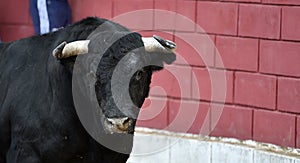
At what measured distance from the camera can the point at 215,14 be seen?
7.14 m

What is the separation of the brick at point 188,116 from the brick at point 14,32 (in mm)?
1773

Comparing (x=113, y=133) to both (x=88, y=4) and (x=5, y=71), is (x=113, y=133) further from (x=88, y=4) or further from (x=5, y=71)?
(x=88, y=4)

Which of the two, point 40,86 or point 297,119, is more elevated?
point 40,86

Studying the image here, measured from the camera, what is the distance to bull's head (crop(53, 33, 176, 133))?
514 cm

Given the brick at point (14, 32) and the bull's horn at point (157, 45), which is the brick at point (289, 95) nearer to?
the bull's horn at point (157, 45)

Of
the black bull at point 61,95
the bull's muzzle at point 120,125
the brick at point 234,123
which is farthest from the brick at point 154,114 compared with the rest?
Result: the bull's muzzle at point 120,125

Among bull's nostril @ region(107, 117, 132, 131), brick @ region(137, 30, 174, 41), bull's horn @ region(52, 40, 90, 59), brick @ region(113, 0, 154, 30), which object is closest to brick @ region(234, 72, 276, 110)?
brick @ region(137, 30, 174, 41)

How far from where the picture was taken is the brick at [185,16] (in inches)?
288

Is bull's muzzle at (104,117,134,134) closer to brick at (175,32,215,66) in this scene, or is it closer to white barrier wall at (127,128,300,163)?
white barrier wall at (127,128,300,163)

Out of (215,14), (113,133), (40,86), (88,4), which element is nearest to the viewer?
(113,133)

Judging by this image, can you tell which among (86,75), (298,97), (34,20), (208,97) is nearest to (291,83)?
(298,97)

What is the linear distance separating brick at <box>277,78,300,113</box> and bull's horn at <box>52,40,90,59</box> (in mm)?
1801

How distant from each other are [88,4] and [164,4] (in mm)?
851

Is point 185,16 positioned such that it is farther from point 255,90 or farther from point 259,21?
point 255,90
